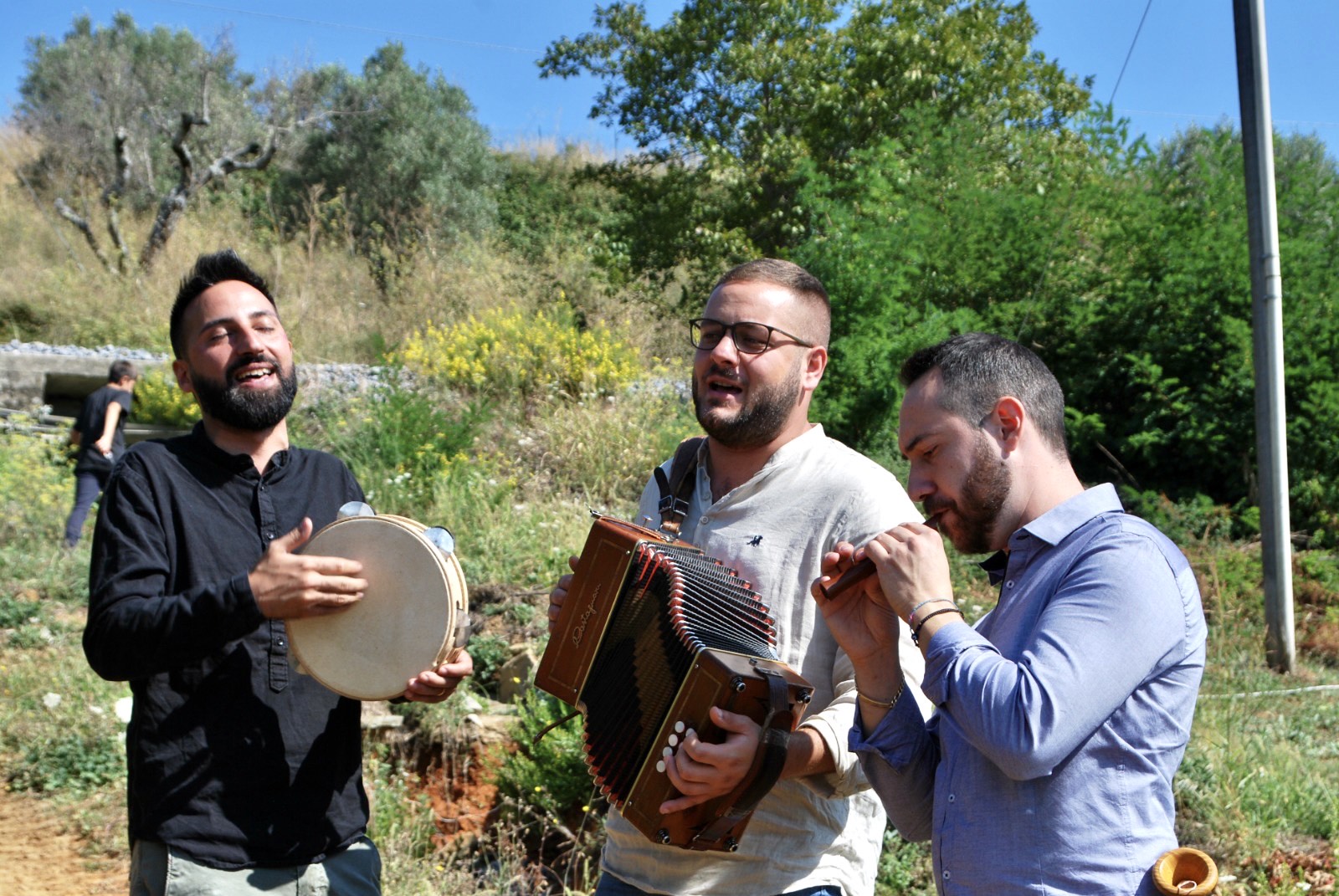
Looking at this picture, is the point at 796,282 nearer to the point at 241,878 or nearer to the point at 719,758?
the point at 719,758

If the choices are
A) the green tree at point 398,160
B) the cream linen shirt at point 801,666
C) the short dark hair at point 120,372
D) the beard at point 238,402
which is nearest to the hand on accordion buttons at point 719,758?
the cream linen shirt at point 801,666

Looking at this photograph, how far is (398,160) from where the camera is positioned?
2017 cm

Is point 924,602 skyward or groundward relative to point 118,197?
groundward

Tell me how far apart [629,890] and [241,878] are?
2.85 ft

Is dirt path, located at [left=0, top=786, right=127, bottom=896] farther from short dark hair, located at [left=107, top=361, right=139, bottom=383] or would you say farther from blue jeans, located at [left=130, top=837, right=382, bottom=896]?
short dark hair, located at [left=107, top=361, right=139, bottom=383]

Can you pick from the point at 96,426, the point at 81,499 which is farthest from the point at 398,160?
the point at 81,499

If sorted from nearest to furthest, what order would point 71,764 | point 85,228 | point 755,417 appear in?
point 755,417, point 71,764, point 85,228

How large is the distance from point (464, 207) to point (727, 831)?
19401mm

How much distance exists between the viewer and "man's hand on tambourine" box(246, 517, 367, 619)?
8.06ft

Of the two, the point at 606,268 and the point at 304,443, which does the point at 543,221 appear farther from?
the point at 304,443

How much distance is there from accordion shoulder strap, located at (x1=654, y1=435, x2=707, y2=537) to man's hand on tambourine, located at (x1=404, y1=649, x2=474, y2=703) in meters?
0.58

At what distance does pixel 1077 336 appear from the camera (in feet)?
29.2

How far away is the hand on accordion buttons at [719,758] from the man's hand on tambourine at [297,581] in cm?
93

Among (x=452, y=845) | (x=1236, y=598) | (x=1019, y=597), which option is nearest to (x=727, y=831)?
(x=1019, y=597)
